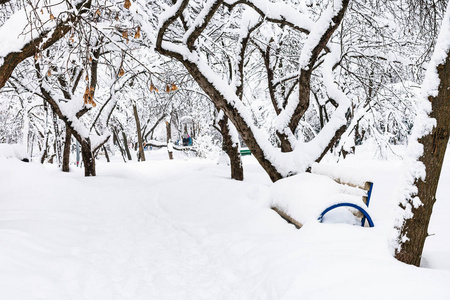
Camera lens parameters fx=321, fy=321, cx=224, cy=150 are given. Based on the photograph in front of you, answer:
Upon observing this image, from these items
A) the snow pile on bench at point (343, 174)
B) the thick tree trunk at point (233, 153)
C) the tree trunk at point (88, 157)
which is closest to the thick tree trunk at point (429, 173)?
the snow pile on bench at point (343, 174)

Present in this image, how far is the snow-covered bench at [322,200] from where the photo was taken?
3729 millimetres

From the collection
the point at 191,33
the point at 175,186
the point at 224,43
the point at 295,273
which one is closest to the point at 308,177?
the point at 295,273

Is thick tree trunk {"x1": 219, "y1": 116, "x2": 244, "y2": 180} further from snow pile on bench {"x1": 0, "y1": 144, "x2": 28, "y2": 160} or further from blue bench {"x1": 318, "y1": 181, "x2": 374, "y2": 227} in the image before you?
snow pile on bench {"x1": 0, "y1": 144, "x2": 28, "y2": 160}

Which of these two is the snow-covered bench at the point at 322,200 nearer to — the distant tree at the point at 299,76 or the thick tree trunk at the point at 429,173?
the thick tree trunk at the point at 429,173

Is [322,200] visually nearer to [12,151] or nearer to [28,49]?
[28,49]

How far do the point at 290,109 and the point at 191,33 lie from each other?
97.7 inches

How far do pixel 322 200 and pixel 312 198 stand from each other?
0.20 m

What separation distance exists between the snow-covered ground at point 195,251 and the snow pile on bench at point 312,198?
0.66ft

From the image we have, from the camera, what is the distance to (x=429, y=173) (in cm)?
250

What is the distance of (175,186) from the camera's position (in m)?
8.10

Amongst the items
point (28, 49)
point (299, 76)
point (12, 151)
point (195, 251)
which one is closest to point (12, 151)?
point (12, 151)

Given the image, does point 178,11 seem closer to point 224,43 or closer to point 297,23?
point 297,23

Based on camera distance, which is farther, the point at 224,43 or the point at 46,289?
the point at 224,43

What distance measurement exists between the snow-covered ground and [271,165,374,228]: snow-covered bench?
191 mm
